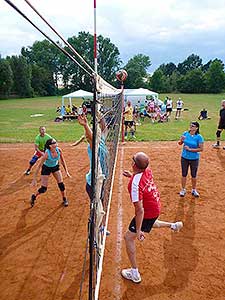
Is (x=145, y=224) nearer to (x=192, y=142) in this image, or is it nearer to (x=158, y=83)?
(x=192, y=142)

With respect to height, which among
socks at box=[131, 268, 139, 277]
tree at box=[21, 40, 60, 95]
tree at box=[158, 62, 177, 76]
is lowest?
socks at box=[131, 268, 139, 277]

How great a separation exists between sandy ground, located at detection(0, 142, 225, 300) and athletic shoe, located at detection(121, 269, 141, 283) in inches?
2.5

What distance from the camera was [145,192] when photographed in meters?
3.68

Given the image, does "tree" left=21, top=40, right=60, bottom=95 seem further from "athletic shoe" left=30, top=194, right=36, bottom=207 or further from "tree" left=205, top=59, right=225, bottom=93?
"tree" left=205, top=59, right=225, bottom=93

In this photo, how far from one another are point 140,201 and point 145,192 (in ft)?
0.85

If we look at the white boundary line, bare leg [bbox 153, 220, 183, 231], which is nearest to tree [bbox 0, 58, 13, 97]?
the white boundary line

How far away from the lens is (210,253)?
4.65 metres

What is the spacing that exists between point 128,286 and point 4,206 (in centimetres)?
368

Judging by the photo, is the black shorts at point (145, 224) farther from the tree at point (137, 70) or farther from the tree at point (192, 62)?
the tree at point (192, 62)

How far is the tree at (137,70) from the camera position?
204 ft

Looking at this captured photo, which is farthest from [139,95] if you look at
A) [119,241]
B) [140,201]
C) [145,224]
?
[140,201]

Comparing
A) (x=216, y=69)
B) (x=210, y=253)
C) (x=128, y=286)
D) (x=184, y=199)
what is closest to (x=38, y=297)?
(x=128, y=286)

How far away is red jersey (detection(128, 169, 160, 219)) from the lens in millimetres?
3461

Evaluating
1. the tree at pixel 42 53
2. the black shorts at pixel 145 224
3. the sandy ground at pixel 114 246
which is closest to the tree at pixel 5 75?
the tree at pixel 42 53
